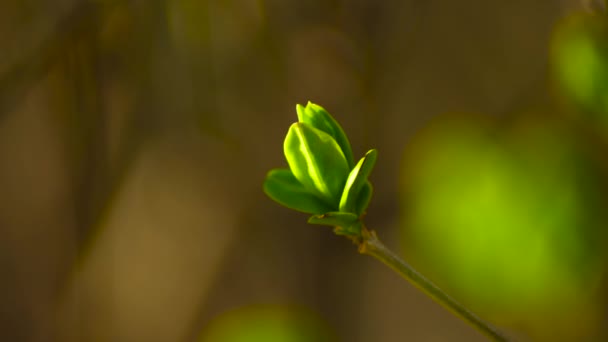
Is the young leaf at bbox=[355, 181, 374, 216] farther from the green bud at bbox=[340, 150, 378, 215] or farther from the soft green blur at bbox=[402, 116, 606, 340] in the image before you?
the soft green blur at bbox=[402, 116, 606, 340]

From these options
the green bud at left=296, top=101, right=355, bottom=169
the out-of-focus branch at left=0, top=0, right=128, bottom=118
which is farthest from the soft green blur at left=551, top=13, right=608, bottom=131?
the out-of-focus branch at left=0, top=0, right=128, bottom=118

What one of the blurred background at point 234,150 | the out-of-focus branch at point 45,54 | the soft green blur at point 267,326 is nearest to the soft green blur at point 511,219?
the blurred background at point 234,150

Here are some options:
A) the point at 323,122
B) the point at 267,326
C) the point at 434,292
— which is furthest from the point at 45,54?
the point at 434,292

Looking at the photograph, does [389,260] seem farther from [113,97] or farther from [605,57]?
[113,97]

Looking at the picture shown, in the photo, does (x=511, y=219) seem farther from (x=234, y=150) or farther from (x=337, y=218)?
(x=337, y=218)

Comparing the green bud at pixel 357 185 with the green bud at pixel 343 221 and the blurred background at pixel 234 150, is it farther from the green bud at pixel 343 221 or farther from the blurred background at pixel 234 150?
the blurred background at pixel 234 150
